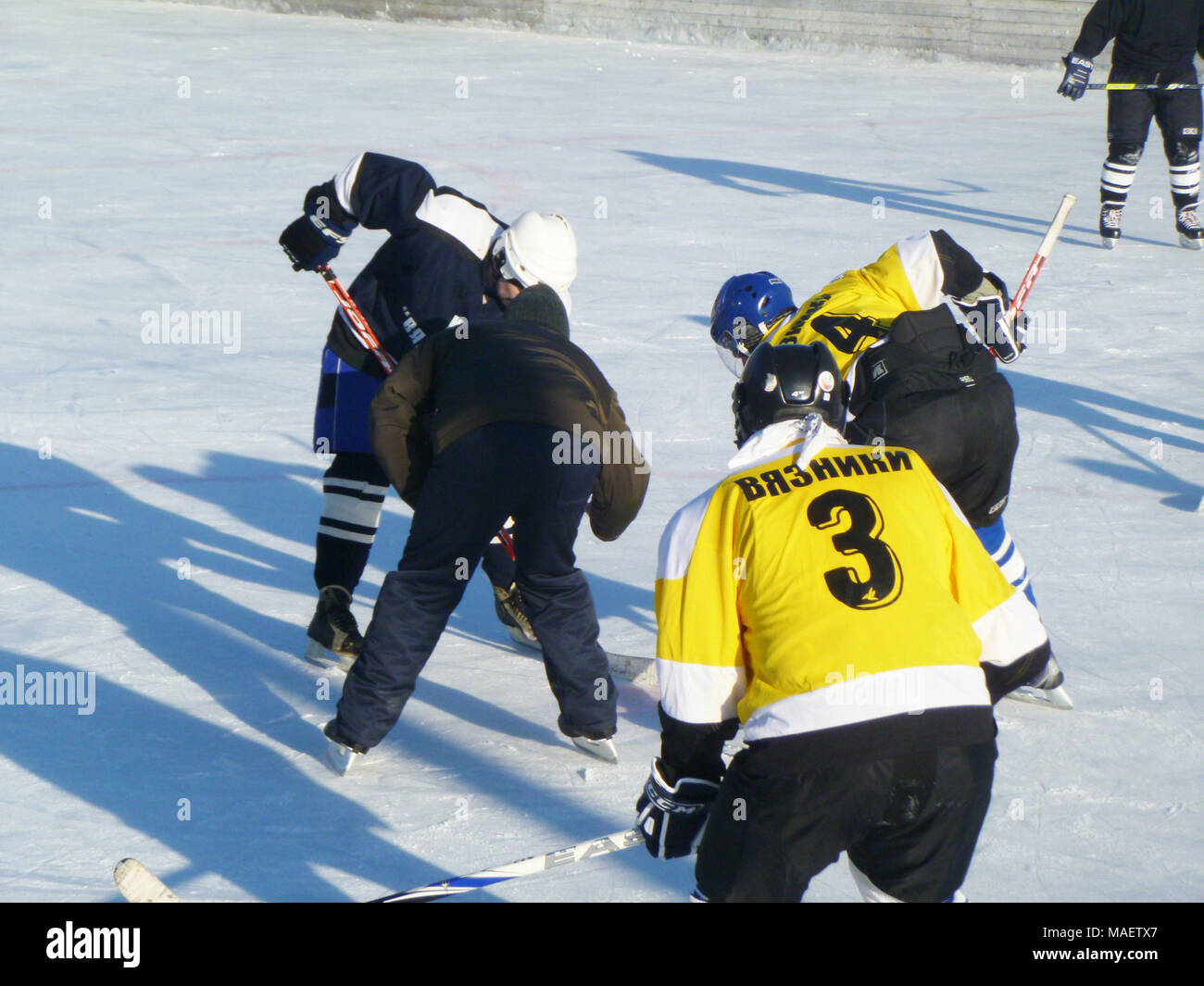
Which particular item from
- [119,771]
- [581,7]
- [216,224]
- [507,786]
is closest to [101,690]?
[119,771]

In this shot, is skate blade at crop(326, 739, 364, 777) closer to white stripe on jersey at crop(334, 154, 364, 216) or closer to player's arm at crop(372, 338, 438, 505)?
player's arm at crop(372, 338, 438, 505)

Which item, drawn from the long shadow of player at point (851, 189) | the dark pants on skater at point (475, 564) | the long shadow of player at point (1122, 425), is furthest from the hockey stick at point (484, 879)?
the long shadow of player at point (851, 189)

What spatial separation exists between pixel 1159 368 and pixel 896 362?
3.61 metres

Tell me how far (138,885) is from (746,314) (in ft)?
6.67

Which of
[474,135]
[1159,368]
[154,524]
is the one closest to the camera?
[154,524]

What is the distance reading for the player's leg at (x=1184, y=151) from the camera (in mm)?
8445

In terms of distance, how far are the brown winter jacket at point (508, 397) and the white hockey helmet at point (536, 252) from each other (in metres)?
0.08

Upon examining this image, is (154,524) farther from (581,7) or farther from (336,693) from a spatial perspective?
(581,7)

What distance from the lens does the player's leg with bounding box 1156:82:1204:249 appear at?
8.45 metres

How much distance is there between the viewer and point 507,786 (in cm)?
346

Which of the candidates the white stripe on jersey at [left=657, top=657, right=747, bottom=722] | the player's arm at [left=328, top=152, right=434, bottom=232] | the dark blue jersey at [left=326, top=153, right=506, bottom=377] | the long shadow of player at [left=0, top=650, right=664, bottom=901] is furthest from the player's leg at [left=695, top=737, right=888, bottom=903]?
the player's arm at [left=328, top=152, right=434, bottom=232]

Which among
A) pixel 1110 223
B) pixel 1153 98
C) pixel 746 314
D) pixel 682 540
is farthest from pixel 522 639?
pixel 1153 98

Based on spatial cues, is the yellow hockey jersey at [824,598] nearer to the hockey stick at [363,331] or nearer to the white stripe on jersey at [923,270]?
the white stripe on jersey at [923,270]

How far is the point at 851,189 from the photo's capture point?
32.9ft
